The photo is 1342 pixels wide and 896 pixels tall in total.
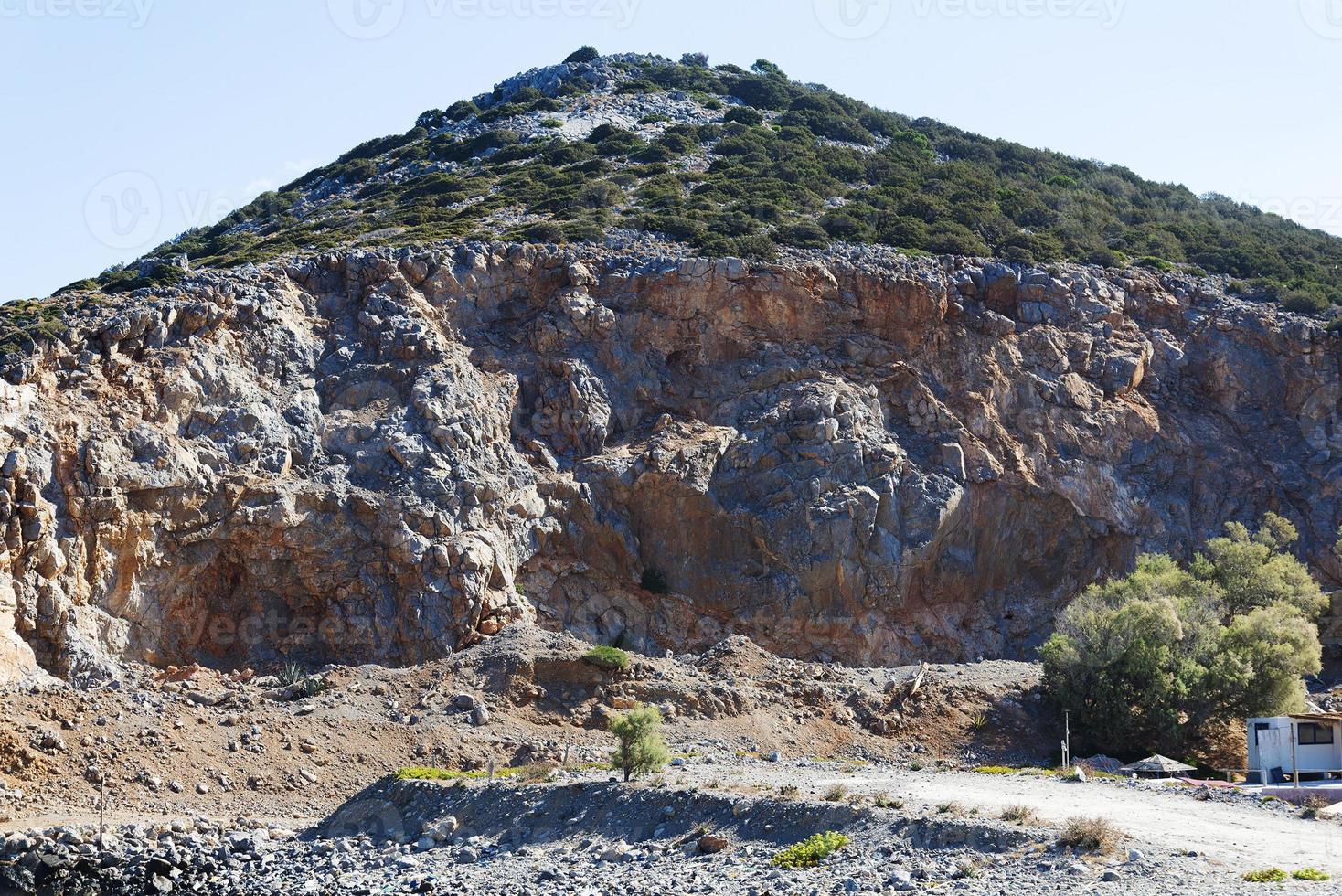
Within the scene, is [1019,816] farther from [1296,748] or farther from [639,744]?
[1296,748]

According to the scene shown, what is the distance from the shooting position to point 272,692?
29.7 meters

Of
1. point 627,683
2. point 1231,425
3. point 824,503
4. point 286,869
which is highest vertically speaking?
point 1231,425

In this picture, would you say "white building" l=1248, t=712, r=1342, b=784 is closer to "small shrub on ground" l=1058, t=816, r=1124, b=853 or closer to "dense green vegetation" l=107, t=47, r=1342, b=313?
"small shrub on ground" l=1058, t=816, r=1124, b=853

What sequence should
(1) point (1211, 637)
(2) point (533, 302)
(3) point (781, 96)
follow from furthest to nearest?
1. (3) point (781, 96)
2. (2) point (533, 302)
3. (1) point (1211, 637)

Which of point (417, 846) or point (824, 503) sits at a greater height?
point (824, 503)

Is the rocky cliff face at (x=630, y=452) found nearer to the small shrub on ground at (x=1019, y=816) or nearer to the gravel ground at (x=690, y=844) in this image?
the gravel ground at (x=690, y=844)

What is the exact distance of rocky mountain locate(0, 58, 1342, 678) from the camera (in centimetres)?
3272

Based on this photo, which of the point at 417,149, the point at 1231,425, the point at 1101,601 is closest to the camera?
the point at 1101,601

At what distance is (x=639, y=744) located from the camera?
81.4ft

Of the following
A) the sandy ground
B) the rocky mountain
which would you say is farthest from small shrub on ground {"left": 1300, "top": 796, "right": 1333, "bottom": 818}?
the rocky mountain

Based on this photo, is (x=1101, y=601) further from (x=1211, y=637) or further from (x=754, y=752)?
(x=754, y=752)

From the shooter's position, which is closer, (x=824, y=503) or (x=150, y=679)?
(x=150, y=679)

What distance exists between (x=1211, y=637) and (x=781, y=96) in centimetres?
4280

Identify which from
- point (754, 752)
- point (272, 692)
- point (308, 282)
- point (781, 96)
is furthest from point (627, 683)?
point (781, 96)
